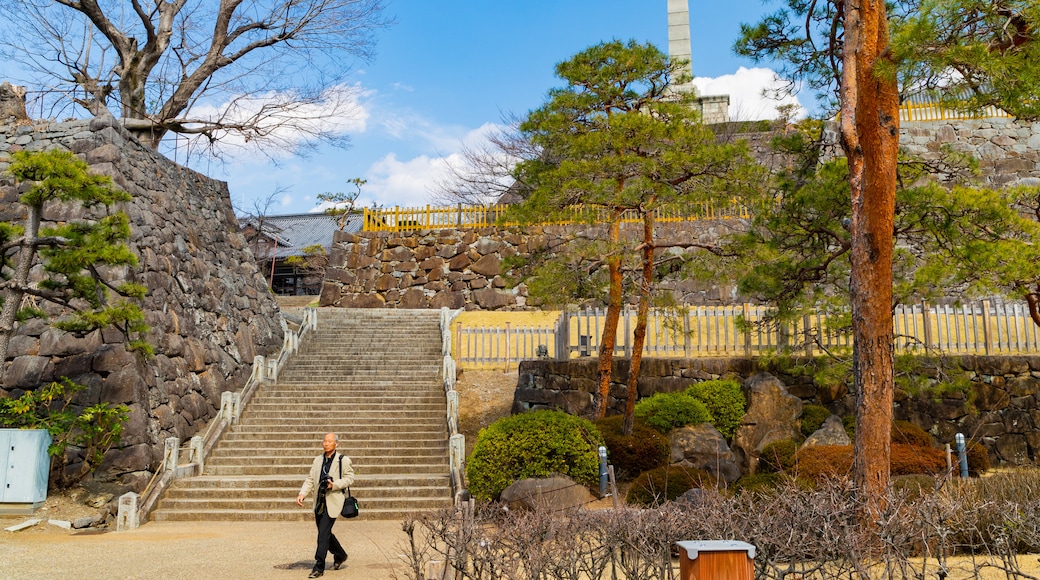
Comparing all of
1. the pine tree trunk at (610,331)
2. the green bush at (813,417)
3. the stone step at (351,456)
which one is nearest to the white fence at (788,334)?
the pine tree trunk at (610,331)

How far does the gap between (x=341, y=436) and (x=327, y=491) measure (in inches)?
260

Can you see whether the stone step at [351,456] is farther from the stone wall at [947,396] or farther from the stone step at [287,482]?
the stone wall at [947,396]

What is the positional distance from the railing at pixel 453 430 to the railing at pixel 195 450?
12.2 ft

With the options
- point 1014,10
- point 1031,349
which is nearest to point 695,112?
point 1014,10

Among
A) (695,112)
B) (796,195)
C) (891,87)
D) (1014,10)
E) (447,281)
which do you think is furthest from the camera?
(447,281)

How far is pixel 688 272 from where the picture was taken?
42.5 feet

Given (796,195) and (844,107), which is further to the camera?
(796,195)

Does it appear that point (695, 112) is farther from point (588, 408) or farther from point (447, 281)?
point (447, 281)

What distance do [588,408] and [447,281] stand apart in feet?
36.3

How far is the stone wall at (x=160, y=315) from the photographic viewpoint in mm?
11938

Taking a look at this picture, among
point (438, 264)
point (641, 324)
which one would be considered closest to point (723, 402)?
point (641, 324)

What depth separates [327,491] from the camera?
7121mm

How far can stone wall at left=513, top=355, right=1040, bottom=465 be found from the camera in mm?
13016

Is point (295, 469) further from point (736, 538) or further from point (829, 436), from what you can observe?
point (736, 538)
